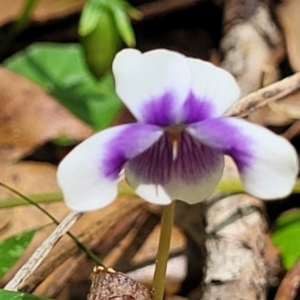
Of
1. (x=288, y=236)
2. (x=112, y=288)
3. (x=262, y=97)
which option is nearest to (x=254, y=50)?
(x=262, y=97)

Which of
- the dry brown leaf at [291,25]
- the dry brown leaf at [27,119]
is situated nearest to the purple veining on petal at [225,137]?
the dry brown leaf at [27,119]

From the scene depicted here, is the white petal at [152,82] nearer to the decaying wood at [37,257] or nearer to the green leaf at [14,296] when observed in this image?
the green leaf at [14,296]

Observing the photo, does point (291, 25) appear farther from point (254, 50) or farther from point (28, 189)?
point (28, 189)

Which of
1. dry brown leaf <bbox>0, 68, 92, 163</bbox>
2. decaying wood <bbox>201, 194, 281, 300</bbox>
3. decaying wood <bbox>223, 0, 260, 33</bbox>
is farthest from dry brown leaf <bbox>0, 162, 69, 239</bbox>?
decaying wood <bbox>223, 0, 260, 33</bbox>

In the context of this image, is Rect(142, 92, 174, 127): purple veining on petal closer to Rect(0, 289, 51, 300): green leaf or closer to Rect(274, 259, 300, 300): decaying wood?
Rect(0, 289, 51, 300): green leaf

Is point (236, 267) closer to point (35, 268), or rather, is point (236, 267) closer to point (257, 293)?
point (257, 293)

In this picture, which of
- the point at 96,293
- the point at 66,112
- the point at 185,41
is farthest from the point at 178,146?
the point at 185,41
